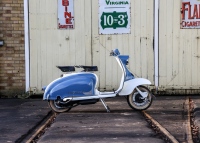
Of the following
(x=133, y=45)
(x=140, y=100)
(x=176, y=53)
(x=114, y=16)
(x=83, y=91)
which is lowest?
(x=140, y=100)

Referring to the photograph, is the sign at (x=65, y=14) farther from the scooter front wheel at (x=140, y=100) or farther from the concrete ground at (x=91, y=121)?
the scooter front wheel at (x=140, y=100)

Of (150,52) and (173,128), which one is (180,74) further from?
(173,128)

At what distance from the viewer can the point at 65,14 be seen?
A: 10.9 meters

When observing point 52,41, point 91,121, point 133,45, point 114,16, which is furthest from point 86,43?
point 91,121

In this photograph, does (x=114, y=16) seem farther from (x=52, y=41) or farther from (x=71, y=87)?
(x=71, y=87)

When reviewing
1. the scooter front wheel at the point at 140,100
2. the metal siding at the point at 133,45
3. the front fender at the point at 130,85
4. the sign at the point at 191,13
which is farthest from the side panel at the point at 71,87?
the sign at the point at 191,13

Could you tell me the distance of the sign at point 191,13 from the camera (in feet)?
35.3

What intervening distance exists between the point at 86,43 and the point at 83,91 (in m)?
2.96

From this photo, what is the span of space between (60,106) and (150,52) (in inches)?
134

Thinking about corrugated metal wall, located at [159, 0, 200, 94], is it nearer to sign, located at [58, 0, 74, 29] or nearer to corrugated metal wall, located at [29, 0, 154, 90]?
corrugated metal wall, located at [29, 0, 154, 90]

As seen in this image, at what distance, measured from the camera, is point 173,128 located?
662 centimetres

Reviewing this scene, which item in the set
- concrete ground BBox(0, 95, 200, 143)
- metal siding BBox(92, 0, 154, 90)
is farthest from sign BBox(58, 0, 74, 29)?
concrete ground BBox(0, 95, 200, 143)

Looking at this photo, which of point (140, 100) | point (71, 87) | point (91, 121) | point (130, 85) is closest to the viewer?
point (91, 121)

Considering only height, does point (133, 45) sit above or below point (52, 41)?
below
